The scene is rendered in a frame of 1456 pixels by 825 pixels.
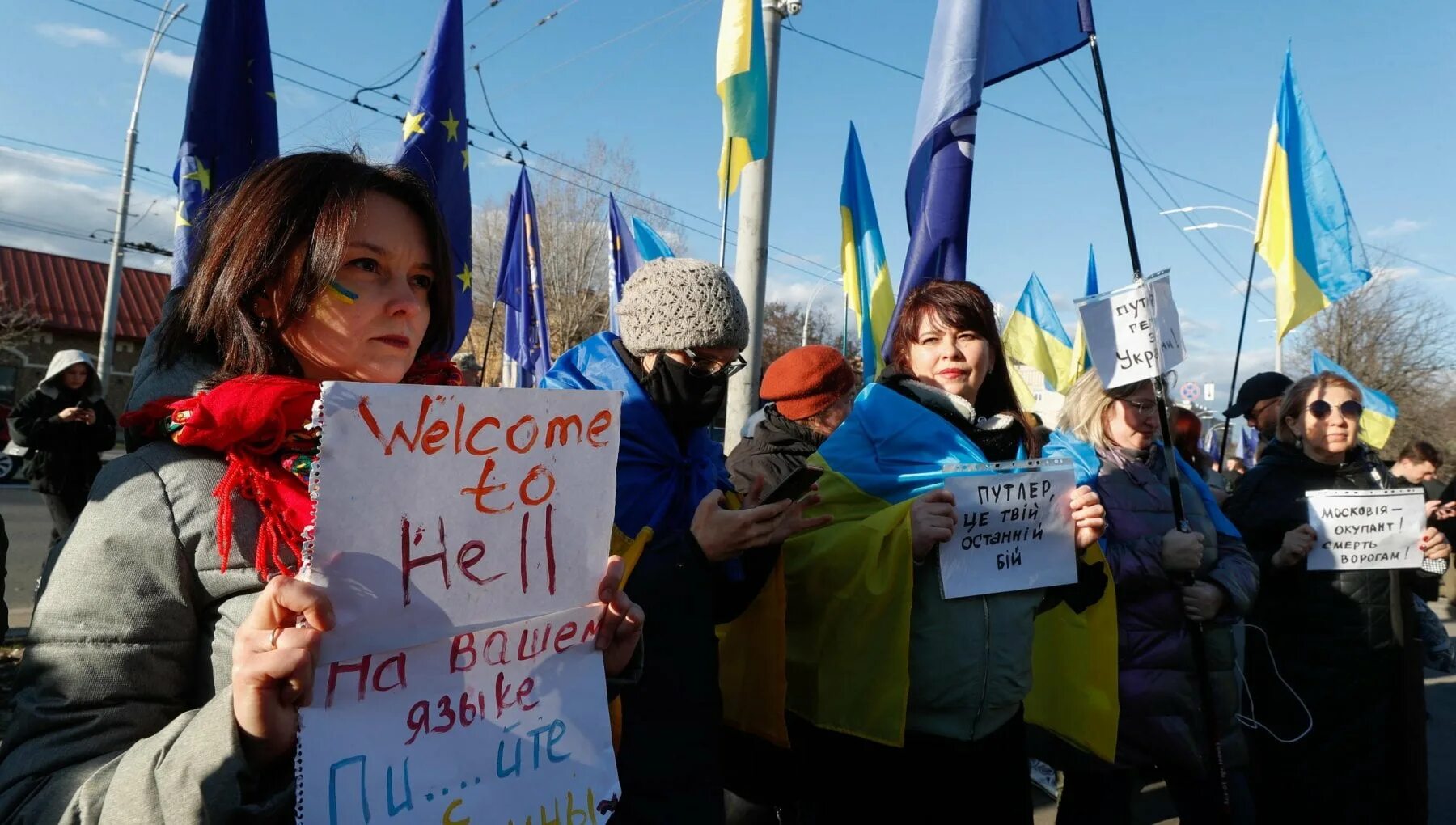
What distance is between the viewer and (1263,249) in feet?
17.8

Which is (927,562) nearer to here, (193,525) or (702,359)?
(702,359)

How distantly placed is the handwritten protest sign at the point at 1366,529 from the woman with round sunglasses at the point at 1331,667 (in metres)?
0.07

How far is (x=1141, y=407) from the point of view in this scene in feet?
11.1

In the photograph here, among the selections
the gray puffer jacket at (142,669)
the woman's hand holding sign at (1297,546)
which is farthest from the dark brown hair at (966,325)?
the gray puffer jacket at (142,669)

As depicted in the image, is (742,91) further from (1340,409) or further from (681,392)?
(681,392)

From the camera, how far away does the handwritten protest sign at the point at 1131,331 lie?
3049 millimetres

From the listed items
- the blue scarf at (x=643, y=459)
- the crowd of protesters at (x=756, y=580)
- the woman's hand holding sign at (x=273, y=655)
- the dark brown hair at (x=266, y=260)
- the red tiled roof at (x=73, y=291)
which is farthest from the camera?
the red tiled roof at (x=73, y=291)

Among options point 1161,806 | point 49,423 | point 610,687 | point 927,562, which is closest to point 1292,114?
point 1161,806

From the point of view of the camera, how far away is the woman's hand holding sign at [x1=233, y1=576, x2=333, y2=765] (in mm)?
967

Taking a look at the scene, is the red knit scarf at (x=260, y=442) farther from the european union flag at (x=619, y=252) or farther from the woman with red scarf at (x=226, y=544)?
the european union flag at (x=619, y=252)

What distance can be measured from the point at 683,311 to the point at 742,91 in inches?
176

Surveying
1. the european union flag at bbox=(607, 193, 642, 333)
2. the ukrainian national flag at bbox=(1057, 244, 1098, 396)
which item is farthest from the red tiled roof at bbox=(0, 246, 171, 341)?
the ukrainian national flag at bbox=(1057, 244, 1098, 396)

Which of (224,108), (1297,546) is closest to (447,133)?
(224,108)

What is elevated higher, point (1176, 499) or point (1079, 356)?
point (1079, 356)
